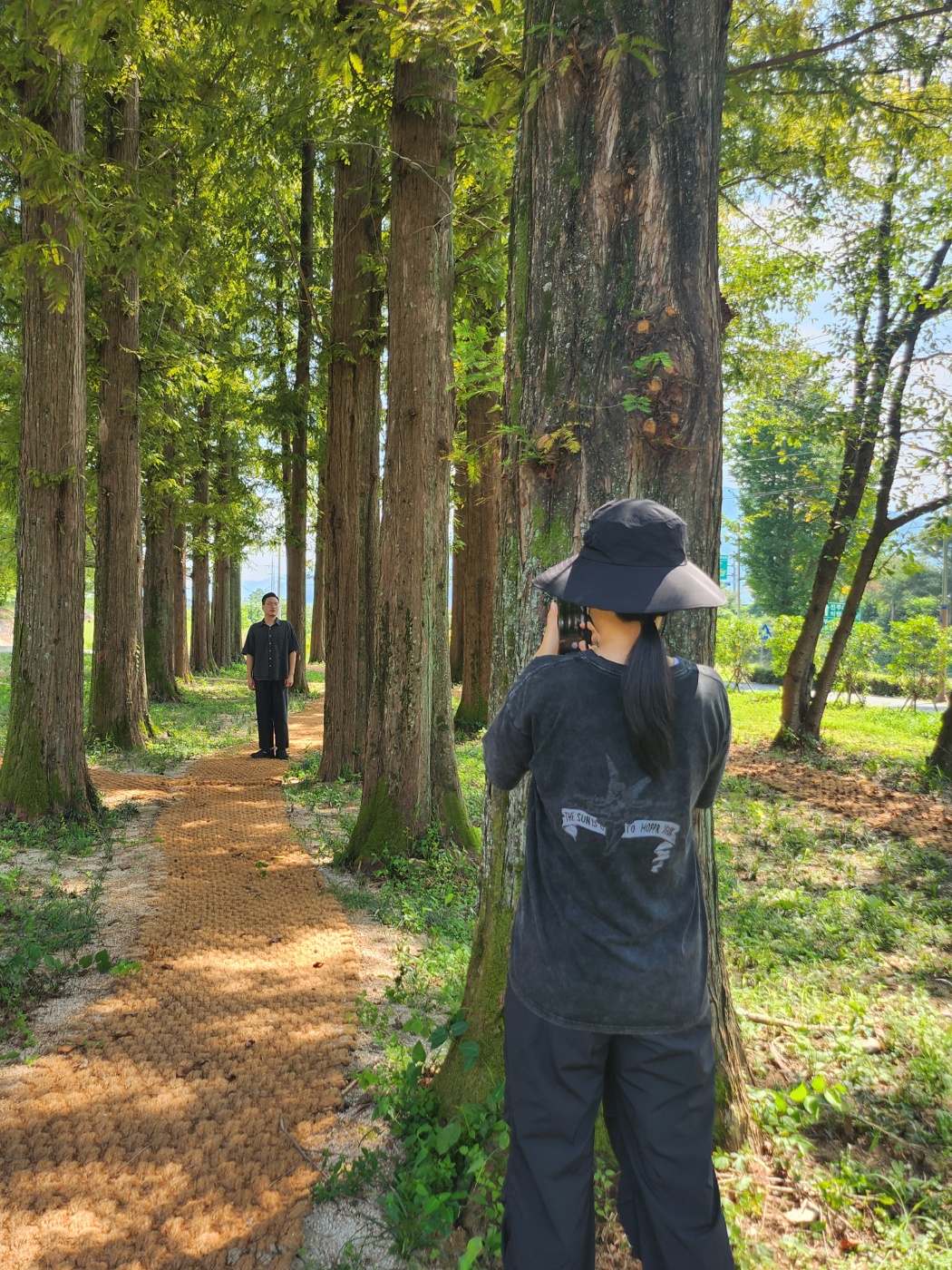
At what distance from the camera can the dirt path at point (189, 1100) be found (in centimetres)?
269

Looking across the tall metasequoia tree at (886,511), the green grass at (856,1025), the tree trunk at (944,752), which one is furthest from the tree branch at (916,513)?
the green grass at (856,1025)

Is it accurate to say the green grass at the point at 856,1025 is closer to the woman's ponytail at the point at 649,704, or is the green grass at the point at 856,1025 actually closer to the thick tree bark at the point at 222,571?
the woman's ponytail at the point at 649,704

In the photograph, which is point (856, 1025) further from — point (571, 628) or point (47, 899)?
point (47, 899)

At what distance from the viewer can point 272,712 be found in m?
11.9

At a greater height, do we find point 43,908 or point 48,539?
point 48,539

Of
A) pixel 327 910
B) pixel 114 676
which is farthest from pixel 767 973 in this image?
pixel 114 676

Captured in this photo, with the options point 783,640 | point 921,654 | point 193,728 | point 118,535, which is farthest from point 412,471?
point 921,654

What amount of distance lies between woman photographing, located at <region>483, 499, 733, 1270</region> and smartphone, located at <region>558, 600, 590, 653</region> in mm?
133

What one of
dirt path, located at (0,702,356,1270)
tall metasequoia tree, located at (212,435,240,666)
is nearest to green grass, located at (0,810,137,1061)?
dirt path, located at (0,702,356,1270)

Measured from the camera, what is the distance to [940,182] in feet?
33.8

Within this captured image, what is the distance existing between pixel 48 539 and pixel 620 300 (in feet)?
21.6

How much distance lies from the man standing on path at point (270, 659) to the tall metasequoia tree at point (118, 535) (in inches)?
78.0

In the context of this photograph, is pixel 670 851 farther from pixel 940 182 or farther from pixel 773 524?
pixel 773 524

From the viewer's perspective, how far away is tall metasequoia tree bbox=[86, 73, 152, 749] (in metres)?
12.1
